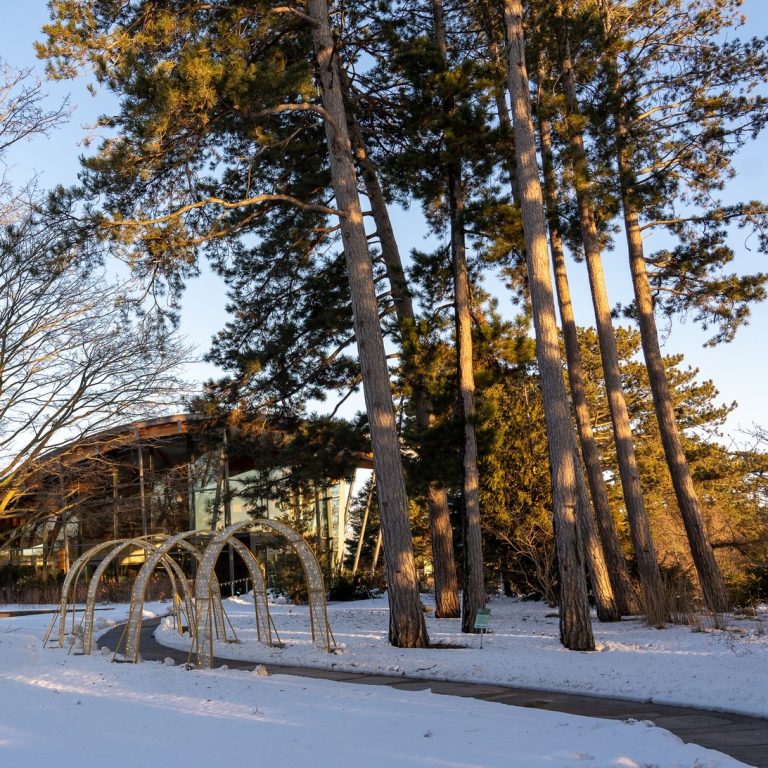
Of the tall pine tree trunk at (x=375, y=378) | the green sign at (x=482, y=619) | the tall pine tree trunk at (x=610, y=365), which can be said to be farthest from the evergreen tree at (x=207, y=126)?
the tall pine tree trunk at (x=610, y=365)

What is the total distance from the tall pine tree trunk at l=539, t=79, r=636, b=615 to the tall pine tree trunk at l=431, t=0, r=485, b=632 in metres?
1.85

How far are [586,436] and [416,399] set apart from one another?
334 centimetres

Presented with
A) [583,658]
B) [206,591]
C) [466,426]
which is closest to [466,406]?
[466,426]

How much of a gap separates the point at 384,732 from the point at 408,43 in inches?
495

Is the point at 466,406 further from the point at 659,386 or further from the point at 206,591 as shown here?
the point at 206,591

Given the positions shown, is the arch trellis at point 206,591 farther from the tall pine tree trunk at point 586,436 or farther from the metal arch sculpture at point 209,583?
the tall pine tree trunk at point 586,436

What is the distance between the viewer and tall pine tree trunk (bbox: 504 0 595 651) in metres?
11.4

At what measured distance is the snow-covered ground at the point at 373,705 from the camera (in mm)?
5281

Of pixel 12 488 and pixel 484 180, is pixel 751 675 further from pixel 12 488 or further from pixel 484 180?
pixel 12 488

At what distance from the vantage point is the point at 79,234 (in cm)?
1212

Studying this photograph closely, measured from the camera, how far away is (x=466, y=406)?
14570 mm

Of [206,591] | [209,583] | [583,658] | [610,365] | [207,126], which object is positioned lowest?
[583,658]

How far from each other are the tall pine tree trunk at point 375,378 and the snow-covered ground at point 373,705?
28.1 inches

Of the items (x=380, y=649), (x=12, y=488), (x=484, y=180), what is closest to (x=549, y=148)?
Answer: (x=484, y=180)
